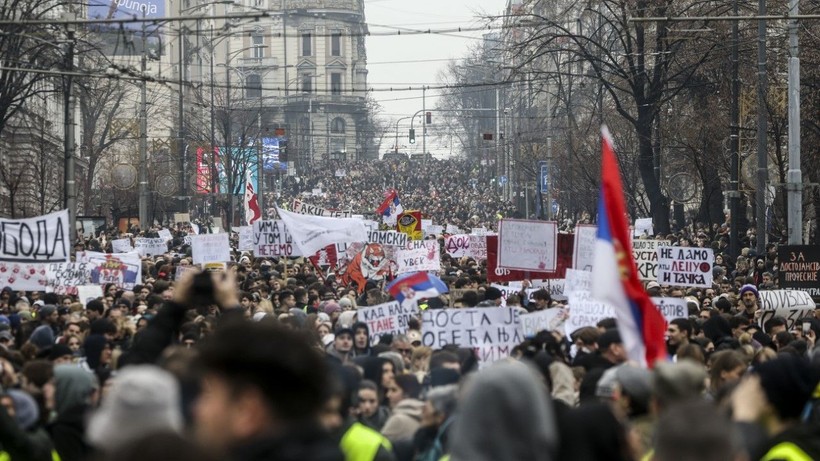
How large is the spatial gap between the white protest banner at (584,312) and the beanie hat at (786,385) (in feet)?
24.1

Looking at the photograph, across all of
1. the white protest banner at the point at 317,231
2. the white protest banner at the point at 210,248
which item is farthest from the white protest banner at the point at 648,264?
the white protest banner at the point at 210,248

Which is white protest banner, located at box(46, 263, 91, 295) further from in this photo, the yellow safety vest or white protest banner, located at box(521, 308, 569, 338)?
the yellow safety vest

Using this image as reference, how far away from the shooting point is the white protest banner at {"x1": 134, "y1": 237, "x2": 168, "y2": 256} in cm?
3050

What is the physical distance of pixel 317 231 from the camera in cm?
2269

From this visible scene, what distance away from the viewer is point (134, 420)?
4133mm

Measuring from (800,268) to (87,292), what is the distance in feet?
28.6

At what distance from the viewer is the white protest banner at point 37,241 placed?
16984 millimetres

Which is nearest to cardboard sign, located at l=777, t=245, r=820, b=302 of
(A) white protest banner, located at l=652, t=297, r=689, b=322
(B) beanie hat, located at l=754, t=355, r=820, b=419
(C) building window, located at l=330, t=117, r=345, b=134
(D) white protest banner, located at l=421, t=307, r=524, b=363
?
(A) white protest banner, located at l=652, t=297, r=689, b=322

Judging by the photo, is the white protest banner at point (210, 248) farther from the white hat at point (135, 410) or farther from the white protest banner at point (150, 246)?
the white hat at point (135, 410)

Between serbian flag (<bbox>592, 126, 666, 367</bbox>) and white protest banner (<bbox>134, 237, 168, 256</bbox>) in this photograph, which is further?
white protest banner (<bbox>134, 237, 168, 256</bbox>)

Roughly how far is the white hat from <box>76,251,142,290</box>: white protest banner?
1588cm

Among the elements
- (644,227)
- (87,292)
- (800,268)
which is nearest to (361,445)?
(87,292)

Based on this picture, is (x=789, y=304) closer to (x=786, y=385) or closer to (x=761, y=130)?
(x=761, y=130)

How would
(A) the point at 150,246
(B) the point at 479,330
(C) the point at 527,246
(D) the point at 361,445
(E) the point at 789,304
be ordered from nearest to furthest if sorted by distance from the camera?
(D) the point at 361,445 < (B) the point at 479,330 < (E) the point at 789,304 < (C) the point at 527,246 < (A) the point at 150,246
